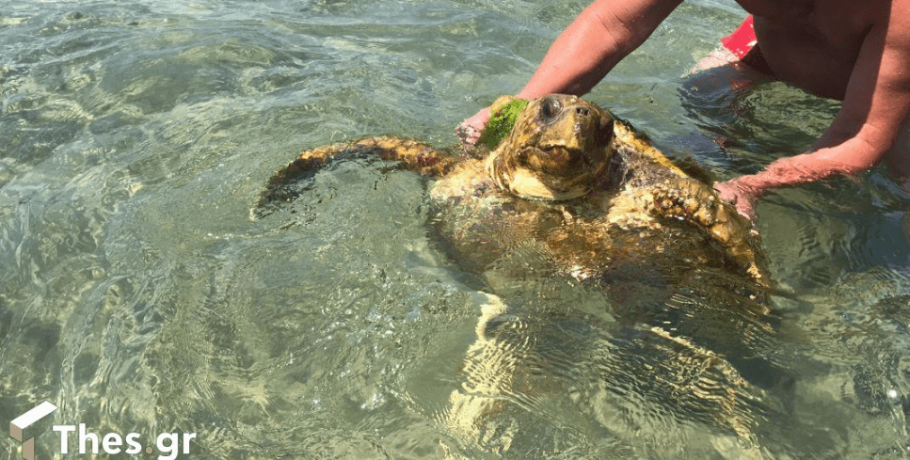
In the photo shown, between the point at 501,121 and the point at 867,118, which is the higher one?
the point at 867,118

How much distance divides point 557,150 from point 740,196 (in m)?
0.90

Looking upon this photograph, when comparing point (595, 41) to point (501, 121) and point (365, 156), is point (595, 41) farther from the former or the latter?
point (365, 156)

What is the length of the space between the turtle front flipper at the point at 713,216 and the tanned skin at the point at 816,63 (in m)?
0.27

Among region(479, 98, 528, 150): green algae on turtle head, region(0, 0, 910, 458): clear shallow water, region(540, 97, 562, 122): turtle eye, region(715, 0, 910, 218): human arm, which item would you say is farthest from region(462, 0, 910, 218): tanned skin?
region(540, 97, 562, 122): turtle eye

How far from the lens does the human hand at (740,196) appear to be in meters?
2.73

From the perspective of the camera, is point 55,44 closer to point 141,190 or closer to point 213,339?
point 141,190

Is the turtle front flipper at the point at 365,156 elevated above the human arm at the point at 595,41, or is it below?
below

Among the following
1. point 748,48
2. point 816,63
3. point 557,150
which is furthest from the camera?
point 748,48

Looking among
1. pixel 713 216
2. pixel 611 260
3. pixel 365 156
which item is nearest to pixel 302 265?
pixel 365 156

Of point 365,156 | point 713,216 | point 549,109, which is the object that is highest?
point 549,109

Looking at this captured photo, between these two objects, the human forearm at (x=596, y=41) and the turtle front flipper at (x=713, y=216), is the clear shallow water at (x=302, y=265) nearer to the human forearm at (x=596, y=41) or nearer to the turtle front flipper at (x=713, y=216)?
the turtle front flipper at (x=713, y=216)

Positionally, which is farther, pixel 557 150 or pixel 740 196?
pixel 740 196

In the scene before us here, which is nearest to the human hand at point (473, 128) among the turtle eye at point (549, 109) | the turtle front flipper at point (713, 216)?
the turtle eye at point (549, 109)

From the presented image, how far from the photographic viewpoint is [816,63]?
372 centimetres
